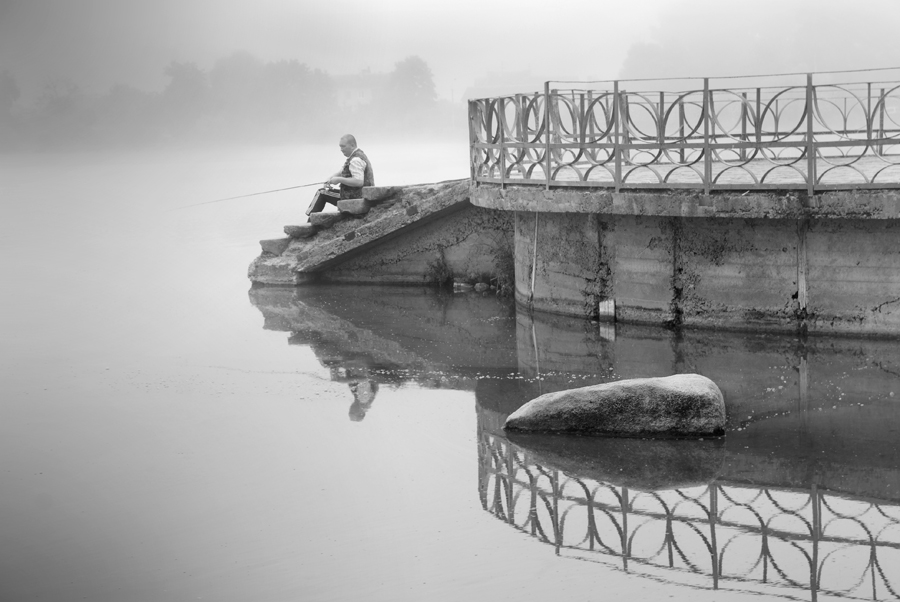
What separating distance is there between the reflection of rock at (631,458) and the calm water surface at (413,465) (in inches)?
0.9

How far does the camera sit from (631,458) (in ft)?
27.6

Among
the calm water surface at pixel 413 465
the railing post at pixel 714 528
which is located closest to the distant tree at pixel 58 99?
the calm water surface at pixel 413 465

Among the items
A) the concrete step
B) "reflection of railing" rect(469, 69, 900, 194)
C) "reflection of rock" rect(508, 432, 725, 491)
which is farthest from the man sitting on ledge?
"reflection of rock" rect(508, 432, 725, 491)

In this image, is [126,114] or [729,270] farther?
[126,114]

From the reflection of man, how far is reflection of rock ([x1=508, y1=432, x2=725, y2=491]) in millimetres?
1629

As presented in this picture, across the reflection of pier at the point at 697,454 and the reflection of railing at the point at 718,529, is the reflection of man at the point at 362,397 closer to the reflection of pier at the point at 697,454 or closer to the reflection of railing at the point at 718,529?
the reflection of pier at the point at 697,454

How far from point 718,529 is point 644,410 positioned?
1877 mm

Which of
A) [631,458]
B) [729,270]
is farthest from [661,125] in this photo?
[631,458]

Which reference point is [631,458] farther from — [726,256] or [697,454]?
[726,256]

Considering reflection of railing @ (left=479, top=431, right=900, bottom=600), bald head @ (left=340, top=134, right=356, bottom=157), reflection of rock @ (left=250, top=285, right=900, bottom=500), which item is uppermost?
bald head @ (left=340, top=134, right=356, bottom=157)

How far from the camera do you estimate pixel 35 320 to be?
606 inches

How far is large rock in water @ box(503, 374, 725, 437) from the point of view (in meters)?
8.80

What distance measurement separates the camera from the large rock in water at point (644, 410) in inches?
347

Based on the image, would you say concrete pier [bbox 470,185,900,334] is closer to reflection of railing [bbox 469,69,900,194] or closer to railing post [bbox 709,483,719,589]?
reflection of railing [bbox 469,69,900,194]
